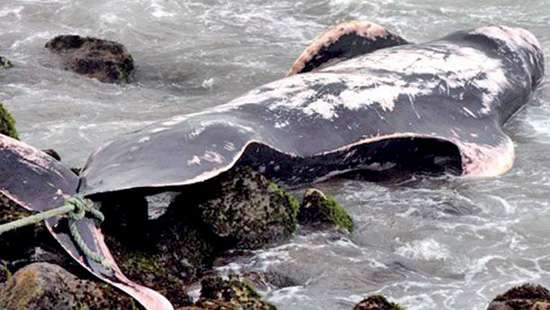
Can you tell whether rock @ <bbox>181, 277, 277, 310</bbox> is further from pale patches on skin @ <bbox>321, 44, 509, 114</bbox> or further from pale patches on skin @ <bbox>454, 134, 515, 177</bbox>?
pale patches on skin @ <bbox>321, 44, 509, 114</bbox>

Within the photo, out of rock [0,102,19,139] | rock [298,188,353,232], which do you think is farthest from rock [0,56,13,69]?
rock [298,188,353,232]

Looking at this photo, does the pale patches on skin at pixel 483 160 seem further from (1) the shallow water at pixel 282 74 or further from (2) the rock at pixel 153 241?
(2) the rock at pixel 153 241

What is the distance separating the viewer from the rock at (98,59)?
11.0 meters

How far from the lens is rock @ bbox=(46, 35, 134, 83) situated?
11.0 metres

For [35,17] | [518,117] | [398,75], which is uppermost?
[398,75]

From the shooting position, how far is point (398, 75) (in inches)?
339

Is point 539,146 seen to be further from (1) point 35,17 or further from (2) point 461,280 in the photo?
(1) point 35,17

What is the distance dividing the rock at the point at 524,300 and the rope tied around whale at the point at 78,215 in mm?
2112

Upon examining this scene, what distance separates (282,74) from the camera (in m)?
11.4

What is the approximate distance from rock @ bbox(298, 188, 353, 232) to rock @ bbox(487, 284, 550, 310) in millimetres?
1973

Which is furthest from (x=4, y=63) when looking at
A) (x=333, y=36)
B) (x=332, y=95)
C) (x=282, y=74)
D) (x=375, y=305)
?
(x=375, y=305)

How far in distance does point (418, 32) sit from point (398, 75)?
211 inches

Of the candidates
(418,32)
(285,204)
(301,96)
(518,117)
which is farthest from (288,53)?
(285,204)

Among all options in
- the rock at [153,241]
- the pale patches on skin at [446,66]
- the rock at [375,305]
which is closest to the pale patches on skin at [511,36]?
the pale patches on skin at [446,66]
